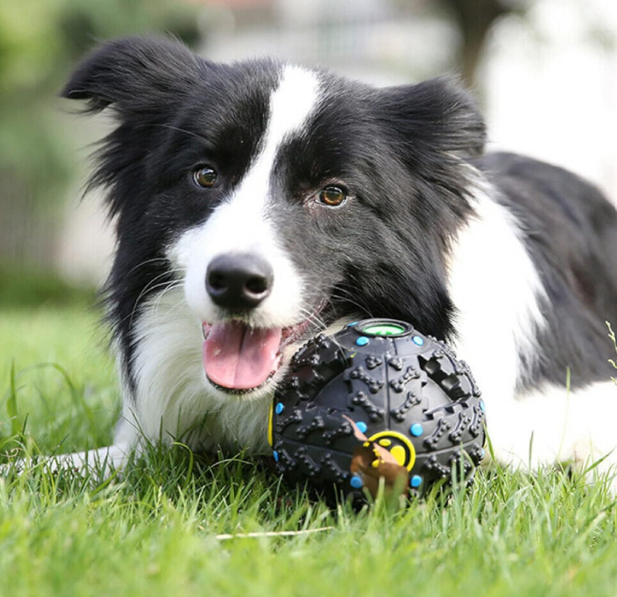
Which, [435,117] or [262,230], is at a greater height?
[435,117]

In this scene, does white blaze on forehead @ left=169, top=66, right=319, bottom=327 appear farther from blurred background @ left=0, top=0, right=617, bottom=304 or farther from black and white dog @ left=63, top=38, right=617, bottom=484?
blurred background @ left=0, top=0, right=617, bottom=304

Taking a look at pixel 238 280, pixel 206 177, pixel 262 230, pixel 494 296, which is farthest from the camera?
pixel 494 296

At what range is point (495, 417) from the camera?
308cm

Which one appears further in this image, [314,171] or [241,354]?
[314,171]

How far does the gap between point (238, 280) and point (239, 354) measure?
1.10ft

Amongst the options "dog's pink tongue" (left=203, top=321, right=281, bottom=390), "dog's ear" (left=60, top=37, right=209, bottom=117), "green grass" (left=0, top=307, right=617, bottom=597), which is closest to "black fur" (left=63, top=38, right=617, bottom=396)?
"dog's ear" (left=60, top=37, right=209, bottom=117)

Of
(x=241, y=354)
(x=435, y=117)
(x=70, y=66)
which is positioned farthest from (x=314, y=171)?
(x=70, y=66)

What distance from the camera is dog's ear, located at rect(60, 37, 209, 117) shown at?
128 inches

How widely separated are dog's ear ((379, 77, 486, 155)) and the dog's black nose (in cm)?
99

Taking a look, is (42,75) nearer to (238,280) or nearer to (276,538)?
(238,280)

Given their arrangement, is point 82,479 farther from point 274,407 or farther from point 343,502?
point 343,502

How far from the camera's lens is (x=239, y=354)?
8.92 ft

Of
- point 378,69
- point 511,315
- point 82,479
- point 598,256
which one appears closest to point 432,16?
point 378,69

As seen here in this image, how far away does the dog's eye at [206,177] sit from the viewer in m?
2.96
